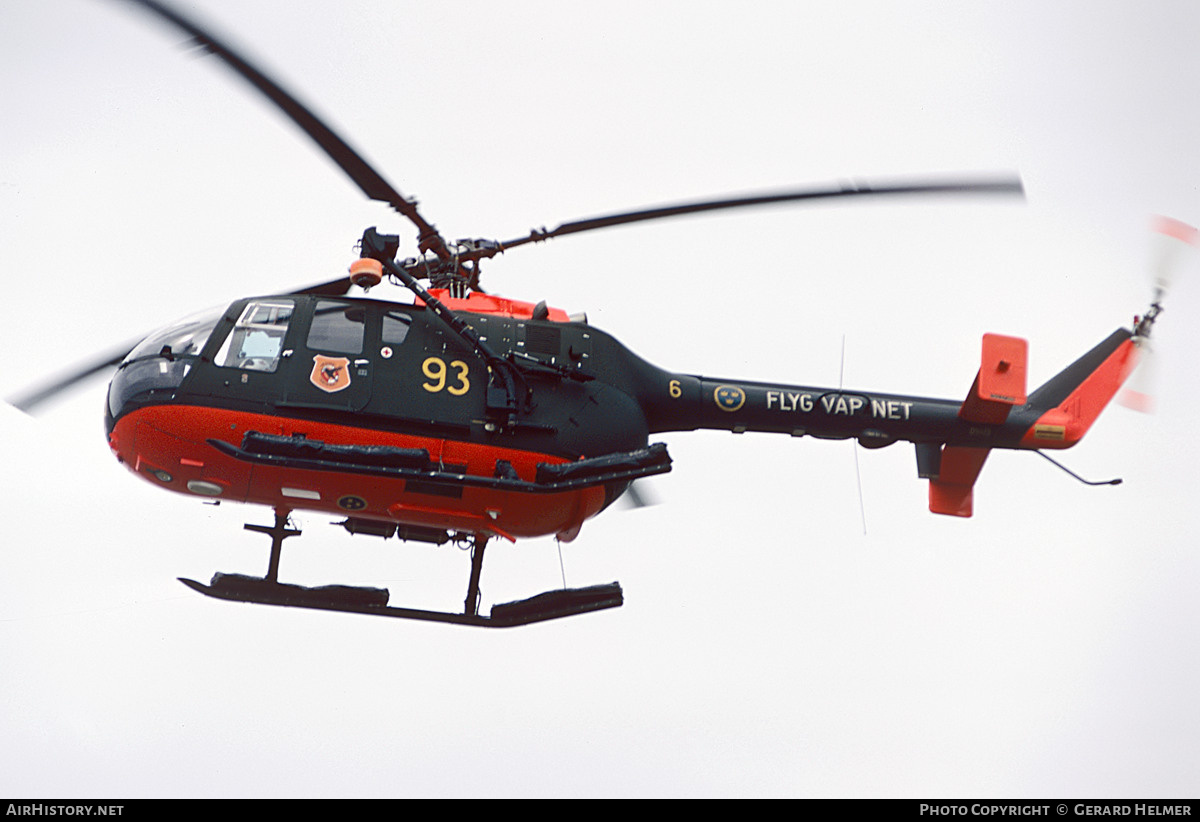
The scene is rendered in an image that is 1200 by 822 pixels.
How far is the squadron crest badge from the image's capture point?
25.3ft

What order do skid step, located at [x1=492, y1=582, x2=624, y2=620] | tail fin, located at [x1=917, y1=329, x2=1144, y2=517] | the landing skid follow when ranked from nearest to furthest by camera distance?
1. the landing skid
2. skid step, located at [x1=492, y1=582, x2=624, y2=620]
3. tail fin, located at [x1=917, y1=329, x2=1144, y2=517]

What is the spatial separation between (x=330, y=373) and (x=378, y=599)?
175cm

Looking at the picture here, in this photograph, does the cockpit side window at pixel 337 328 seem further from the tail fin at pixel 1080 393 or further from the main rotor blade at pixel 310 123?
the tail fin at pixel 1080 393

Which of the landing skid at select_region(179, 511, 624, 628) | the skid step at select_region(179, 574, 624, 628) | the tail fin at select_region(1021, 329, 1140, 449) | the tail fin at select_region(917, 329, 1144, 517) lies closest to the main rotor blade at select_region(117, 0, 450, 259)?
the landing skid at select_region(179, 511, 624, 628)

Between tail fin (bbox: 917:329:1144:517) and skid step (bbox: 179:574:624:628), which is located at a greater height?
tail fin (bbox: 917:329:1144:517)

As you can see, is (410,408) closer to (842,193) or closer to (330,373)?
(330,373)

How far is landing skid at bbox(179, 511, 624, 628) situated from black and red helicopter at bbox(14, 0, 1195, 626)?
0.05 feet

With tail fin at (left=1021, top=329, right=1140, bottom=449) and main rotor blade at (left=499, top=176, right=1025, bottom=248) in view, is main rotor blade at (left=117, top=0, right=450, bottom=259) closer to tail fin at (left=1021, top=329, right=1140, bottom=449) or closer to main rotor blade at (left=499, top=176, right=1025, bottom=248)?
main rotor blade at (left=499, top=176, right=1025, bottom=248)

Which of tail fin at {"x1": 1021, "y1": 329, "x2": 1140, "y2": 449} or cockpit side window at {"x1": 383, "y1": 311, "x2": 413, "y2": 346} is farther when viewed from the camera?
tail fin at {"x1": 1021, "y1": 329, "x2": 1140, "y2": 449}

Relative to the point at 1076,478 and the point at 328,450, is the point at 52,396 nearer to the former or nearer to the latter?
the point at 328,450

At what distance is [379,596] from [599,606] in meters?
1.62

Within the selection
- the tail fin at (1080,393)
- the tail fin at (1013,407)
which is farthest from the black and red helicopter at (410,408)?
the tail fin at (1080,393)

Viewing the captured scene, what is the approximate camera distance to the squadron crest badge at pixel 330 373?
7.72 metres
